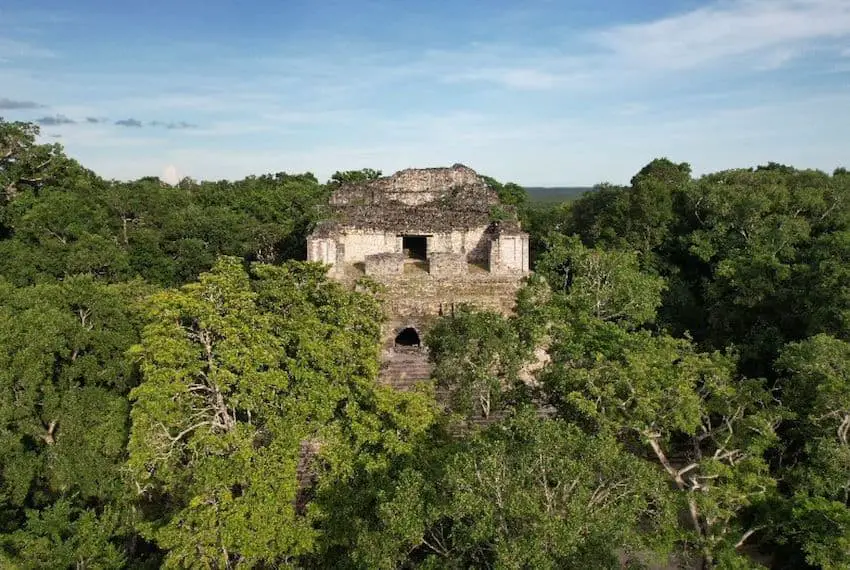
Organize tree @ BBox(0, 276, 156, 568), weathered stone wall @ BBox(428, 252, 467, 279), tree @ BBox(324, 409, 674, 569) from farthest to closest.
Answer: weathered stone wall @ BBox(428, 252, 467, 279), tree @ BBox(0, 276, 156, 568), tree @ BBox(324, 409, 674, 569)

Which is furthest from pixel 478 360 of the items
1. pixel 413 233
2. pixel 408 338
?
pixel 413 233

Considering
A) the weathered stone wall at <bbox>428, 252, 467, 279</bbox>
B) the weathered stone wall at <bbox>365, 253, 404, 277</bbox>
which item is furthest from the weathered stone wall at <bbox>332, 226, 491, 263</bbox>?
the weathered stone wall at <bbox>365, 253, 404, 277</bbox>

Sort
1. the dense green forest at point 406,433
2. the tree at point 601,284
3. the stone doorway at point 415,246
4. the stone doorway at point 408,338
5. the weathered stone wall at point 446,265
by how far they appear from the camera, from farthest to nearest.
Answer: the stone doorway at point 415,246 < the weathered stone wall at point 446,265 < the tree at point 601,284 < the stone doorway at point 408,338 < the dense green forest at point 406,433

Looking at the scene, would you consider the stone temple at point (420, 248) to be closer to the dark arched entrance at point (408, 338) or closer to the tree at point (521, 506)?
the dark arched entrance at point (408, 338)

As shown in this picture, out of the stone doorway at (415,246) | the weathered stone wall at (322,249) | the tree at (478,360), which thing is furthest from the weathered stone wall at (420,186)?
the tree at (478,360)

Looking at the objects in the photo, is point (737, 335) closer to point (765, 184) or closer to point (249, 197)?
point (765, 184)

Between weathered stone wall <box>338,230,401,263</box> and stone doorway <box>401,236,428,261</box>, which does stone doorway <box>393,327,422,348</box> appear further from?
stone doorway <box>401,236,428,261</box>
